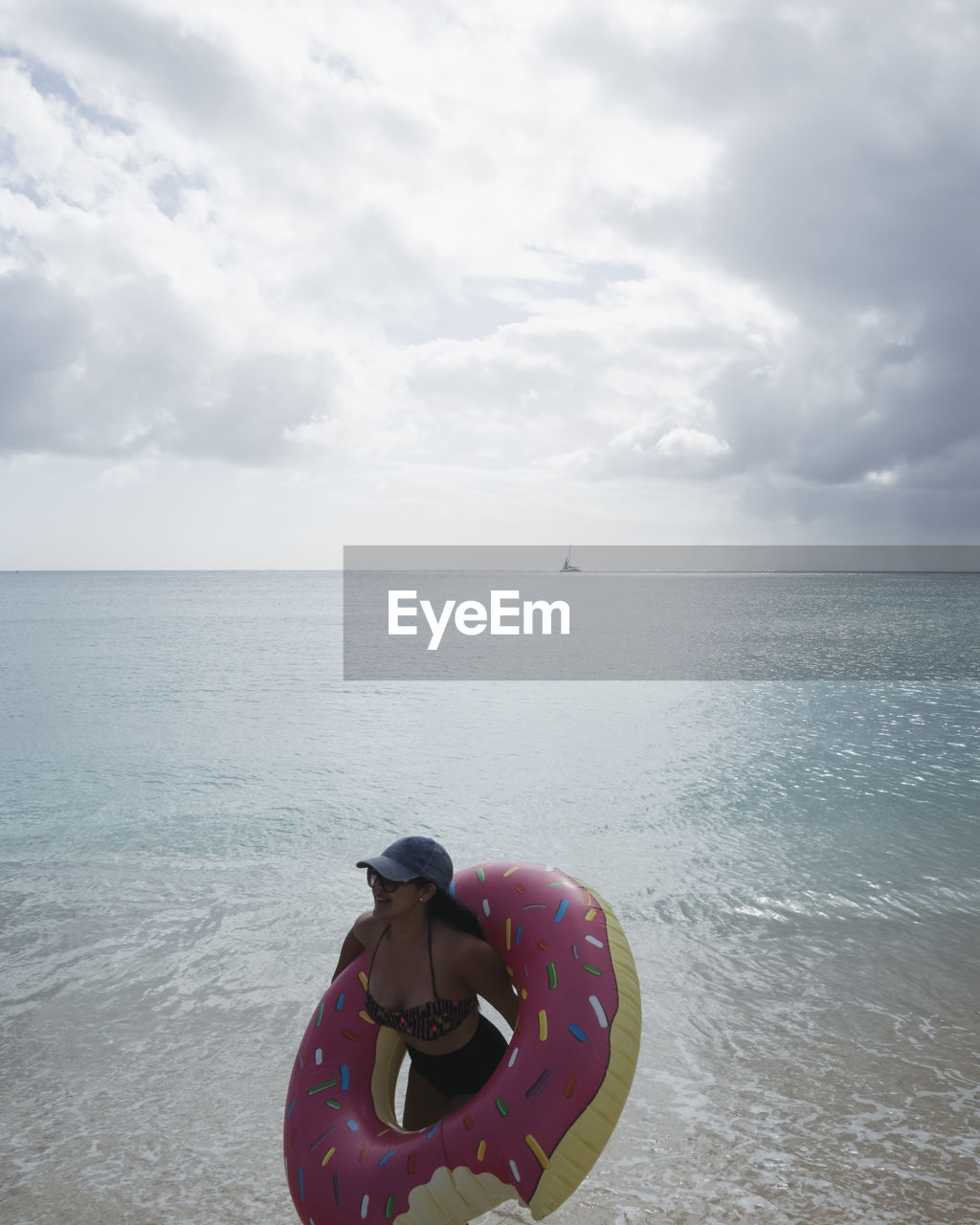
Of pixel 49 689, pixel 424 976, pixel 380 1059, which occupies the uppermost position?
pixel 424 976

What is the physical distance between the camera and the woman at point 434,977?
2469mm

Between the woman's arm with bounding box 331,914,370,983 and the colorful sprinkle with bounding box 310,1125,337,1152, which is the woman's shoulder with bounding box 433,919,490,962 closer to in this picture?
the woman's arm with bounding box 331,914,370,983

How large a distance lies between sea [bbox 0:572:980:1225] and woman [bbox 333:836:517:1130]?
1.16 meters

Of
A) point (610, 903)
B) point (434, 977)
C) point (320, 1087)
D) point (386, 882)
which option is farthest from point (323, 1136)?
point (610, 903)

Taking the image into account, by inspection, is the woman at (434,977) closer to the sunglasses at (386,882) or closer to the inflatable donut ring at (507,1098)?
the sunglasses at (386,882)

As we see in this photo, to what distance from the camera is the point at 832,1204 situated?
336 cm

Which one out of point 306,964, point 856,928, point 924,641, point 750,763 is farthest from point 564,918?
point 924,641

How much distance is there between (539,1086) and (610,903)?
3824 millimetres

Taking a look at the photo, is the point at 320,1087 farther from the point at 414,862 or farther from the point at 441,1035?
the point at 414,862

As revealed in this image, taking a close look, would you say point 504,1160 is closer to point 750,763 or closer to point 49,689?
point 750,763

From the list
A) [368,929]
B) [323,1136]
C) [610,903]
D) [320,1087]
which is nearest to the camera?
[323,1136]

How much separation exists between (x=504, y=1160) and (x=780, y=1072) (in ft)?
9.00

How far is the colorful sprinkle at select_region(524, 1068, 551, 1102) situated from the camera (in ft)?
7.27

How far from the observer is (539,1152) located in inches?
85.0
